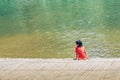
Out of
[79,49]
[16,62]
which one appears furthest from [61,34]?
[16,62]

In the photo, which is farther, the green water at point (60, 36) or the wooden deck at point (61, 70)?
the green water at point (60, 36)

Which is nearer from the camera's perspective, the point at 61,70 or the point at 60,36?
the point at 61,70

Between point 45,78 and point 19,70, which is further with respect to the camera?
point 19,70

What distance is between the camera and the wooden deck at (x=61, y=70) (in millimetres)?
8797

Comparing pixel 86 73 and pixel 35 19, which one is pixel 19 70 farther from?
pixel 35 19

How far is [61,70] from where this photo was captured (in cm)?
941

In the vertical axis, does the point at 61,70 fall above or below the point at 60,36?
above

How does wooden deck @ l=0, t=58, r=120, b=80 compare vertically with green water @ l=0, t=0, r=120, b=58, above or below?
above

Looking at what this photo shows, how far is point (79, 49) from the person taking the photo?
1345 centimetres

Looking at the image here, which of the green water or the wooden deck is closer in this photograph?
the wooden deck

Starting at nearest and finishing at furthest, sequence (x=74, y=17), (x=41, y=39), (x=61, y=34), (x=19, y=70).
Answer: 1. (x=19, y=70)
2. (x=41, y=39)
3. (x=61, y=34)
4. (x=74, y=17)

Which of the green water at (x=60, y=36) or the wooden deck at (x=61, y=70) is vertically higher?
the wooden deck at (x=61, y=70)

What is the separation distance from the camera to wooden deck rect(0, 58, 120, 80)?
8797mm

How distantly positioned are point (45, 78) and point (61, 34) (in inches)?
910
